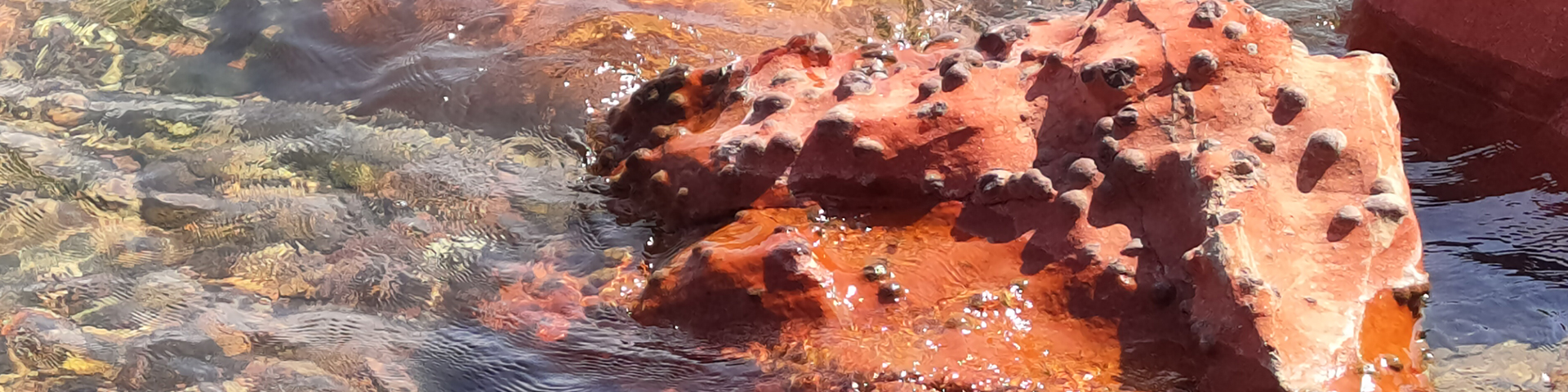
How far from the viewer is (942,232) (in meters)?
2.67

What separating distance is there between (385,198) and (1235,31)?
259cm

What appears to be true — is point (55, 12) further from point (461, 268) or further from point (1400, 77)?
point (1400, 77)

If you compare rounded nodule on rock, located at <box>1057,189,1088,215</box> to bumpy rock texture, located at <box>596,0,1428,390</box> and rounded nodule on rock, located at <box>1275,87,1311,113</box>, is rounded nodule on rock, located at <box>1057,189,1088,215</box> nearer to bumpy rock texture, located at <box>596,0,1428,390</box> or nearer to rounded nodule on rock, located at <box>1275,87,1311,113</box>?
bumpy rock texture, located at <box>596,0,1428,390</box>

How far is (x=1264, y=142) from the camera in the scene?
2.43 metres

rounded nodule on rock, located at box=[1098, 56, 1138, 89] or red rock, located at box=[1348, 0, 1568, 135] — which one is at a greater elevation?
rounded nodule on rock, located at box=[1098, 56, 1138, 89]

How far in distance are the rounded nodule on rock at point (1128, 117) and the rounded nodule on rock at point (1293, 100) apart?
0.34m

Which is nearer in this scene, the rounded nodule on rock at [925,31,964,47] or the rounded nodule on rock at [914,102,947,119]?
the rounded nodule on rock at [914,102,947,119]

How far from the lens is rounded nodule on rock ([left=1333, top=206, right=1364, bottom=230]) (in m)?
2.25

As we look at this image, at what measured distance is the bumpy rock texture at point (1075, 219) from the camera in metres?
→ 2.20

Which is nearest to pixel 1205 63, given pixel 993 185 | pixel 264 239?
pixel 993 185

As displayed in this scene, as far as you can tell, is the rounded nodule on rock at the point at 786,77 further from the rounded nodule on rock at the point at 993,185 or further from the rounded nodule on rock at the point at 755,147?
the rounded nodule on rock at the point at 993,185

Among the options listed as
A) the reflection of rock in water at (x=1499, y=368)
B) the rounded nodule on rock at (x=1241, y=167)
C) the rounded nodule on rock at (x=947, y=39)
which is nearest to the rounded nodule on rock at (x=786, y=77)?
the rounded nodule on rock at (x=947, y=39)

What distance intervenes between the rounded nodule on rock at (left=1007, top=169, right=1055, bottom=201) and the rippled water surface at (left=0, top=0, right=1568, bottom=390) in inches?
31.0

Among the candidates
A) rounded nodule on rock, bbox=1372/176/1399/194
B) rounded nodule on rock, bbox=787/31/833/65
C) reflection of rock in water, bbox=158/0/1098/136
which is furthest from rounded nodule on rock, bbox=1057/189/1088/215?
reflection of rock in water, bbox=158/0/1098/136
